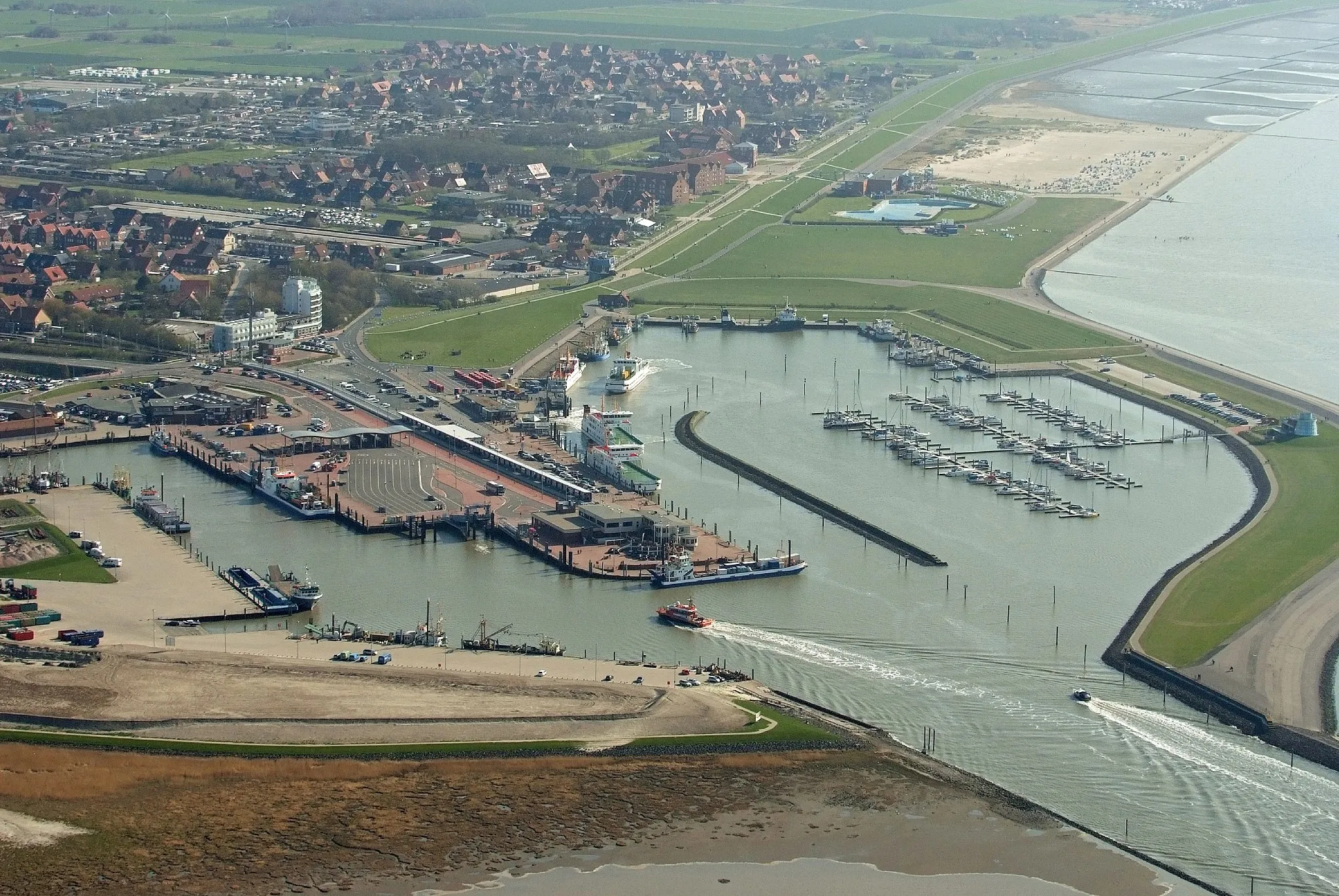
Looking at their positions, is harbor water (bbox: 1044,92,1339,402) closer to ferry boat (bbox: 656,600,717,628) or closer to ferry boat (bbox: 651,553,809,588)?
ferry boat (bbox: 651,553,809,588)

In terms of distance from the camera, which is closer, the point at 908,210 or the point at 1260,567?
the point at 1260,567

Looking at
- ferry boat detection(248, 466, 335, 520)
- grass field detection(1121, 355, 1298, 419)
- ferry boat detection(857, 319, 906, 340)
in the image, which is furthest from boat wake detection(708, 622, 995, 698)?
ferry boat detection(857, 319, 906, 340)

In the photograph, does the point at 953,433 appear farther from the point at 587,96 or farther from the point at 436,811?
the point at 587,96

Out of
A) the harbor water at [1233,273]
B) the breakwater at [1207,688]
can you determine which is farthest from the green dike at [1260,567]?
the harbor water at [1233,273]

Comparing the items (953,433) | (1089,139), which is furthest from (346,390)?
(1089,139)

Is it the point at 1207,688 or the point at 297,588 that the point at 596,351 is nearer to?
the point at 297,588

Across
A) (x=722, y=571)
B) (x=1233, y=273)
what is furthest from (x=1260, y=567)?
(x=1233, y=273)
